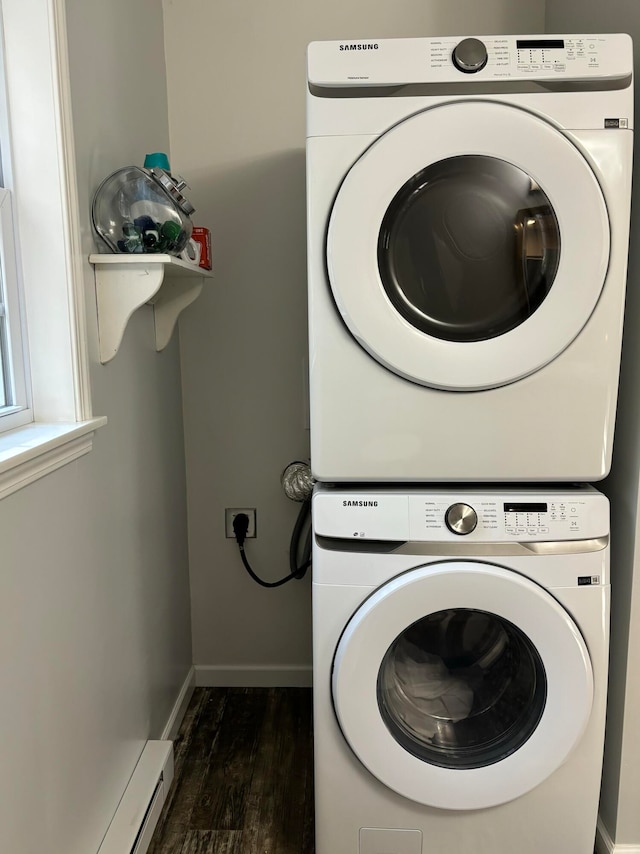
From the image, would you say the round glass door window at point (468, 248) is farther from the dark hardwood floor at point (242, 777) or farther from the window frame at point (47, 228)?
the dark hardwood floor at point (242, 777)

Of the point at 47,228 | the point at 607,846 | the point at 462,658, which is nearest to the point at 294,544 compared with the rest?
the point at 462,658

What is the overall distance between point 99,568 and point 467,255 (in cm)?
93

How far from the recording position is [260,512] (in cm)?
200

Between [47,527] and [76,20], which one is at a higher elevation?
[76,20]

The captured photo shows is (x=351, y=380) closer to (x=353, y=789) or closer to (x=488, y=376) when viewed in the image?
(x=488, y=376)

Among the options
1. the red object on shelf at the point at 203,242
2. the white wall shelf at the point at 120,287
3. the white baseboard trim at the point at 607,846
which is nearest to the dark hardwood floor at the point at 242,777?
the white baseboard trim at the point at 607,846

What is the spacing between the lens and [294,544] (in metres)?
1.95

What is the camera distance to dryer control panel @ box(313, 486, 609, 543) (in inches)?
48.8

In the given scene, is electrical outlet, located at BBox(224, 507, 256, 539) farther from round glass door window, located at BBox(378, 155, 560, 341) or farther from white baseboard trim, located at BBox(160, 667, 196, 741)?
round glass door window, located at BBox(378, 155, 560, 341)

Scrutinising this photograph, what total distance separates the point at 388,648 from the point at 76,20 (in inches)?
50.9

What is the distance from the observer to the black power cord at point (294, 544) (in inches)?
76.6

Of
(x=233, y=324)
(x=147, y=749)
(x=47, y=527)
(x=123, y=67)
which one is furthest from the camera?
(x=233, y=324)

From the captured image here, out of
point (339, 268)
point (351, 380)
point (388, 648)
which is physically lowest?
point (388, 648)

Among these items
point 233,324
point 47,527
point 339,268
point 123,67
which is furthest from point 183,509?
point 123,67
